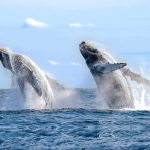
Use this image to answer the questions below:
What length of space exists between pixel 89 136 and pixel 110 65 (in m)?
8.39

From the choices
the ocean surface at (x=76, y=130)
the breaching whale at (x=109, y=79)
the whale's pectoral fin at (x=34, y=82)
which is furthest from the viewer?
the whale's pectoral fin at (x=34, y=82)

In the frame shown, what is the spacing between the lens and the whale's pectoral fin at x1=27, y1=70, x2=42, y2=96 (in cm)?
2820

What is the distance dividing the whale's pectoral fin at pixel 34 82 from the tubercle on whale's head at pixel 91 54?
287 cm

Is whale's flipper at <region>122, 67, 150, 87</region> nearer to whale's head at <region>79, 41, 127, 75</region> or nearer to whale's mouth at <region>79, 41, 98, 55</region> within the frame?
whale's head at <region>79, 41, 127, 75</region>

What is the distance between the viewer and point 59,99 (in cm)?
3139

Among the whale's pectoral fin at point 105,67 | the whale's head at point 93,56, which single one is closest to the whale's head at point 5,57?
the whale's head at point 93,56

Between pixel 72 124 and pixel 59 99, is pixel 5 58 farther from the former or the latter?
pixel 72 124

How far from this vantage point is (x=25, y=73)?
29.4 metres

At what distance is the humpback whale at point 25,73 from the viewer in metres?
29.3

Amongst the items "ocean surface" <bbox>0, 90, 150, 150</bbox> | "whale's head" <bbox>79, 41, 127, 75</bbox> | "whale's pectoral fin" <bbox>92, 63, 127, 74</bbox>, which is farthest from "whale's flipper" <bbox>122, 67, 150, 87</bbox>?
"ocean surface" <bbox>0, 90, 150, 150</bbox>

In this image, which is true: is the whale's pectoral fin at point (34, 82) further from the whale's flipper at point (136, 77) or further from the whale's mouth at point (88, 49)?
the whale's flipper at point (136, 77)

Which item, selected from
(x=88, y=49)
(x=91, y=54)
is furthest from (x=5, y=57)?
(x=91, y=54)

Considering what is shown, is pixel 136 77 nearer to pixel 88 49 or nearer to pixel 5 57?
pixel 88 49

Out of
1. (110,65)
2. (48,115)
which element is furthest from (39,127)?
(110,65)
